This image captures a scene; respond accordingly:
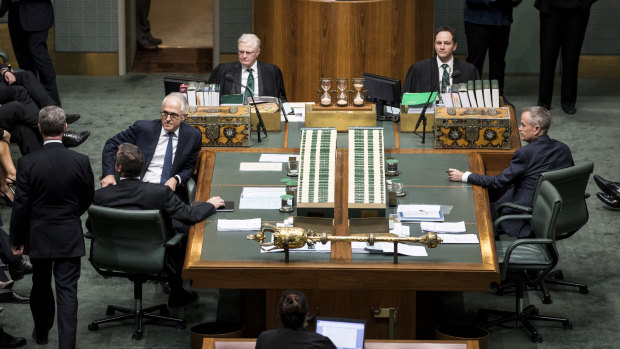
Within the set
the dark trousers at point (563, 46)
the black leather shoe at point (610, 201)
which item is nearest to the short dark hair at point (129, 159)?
the black leather shoe at point (610, 201)

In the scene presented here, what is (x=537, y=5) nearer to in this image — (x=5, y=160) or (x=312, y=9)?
(x=312, y=9)

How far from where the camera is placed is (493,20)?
370 inches

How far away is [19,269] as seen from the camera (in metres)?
6.52

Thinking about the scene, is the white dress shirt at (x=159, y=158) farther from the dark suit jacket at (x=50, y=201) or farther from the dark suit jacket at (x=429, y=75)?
the dark suit jacket at (x=429, y=75)

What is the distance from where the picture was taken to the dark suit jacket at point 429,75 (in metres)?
7.91

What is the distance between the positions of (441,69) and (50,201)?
362cm

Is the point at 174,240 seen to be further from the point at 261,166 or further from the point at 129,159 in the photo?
the point at 261,166

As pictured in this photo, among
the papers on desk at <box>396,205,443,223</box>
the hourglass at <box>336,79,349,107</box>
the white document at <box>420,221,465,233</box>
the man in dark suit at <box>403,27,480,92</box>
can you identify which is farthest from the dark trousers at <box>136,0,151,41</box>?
the white document at <box>420,221,465,233</box>

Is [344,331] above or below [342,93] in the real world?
below

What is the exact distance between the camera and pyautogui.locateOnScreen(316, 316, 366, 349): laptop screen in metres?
4.66

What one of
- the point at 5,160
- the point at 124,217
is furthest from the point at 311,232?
the point at 5,160

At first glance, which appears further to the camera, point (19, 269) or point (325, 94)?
point (325, 94)

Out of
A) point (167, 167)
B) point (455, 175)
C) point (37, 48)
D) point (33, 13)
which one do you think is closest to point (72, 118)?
point (37, 48)

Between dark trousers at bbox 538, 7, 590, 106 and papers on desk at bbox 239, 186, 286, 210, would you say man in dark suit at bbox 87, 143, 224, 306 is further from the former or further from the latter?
dark trousers at bbox 538, 7, 590, 106
